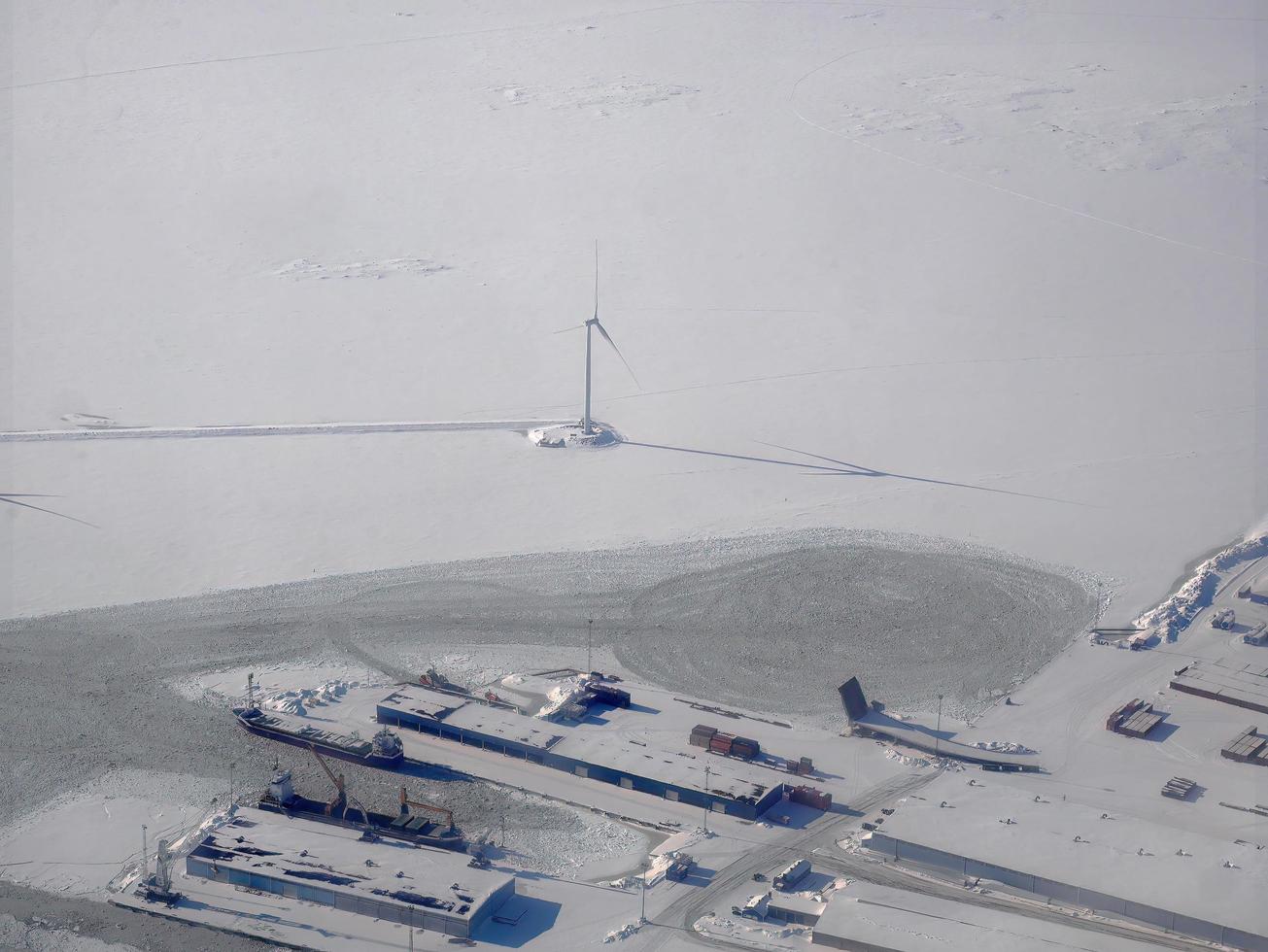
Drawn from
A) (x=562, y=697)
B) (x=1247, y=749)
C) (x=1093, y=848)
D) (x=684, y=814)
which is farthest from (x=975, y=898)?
(x=562, y=697)

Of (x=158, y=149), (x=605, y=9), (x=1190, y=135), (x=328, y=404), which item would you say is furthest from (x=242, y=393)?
(x=1190, y=135)

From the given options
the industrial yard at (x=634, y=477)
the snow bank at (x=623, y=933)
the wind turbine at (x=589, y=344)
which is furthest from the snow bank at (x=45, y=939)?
the wind turbine at (x=589, y=344)

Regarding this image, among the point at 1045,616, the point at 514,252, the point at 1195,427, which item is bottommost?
the point at 1045,616

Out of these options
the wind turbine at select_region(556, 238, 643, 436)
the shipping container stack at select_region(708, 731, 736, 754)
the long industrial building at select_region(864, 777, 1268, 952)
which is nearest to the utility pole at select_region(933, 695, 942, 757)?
the long industrial building at select_region(864, 777, 1268, 952)

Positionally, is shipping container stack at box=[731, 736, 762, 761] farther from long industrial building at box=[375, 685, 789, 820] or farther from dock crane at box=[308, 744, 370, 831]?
dock crane at box=[308, 744, 370, 831]

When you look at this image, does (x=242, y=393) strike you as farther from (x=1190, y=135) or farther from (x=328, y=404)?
(x=1190, y=135)

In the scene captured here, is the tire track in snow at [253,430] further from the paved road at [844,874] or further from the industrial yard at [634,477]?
the paved road at [844,874]

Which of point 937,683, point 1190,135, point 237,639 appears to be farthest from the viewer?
point 1190,135
